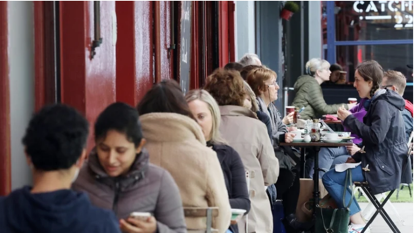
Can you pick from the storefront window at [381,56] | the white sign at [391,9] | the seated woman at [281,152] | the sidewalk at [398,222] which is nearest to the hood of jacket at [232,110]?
the seated woman at [281,152]

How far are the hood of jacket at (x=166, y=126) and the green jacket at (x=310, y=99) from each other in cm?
779

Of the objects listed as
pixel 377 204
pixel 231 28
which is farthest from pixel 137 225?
pixel 231 28

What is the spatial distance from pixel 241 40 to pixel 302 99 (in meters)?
1.35

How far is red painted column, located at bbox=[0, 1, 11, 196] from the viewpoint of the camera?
2.94 m

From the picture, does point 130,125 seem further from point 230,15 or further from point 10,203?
point 230,15

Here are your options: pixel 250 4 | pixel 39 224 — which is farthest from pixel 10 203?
pixel 250 4

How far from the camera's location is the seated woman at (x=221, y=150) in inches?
154

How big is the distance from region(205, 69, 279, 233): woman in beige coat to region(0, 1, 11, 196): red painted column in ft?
6.86

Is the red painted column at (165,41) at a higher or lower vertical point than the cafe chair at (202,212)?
higher

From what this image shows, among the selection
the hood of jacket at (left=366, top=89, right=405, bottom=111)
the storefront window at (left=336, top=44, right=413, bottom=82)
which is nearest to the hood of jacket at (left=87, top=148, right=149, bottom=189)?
the hood of jacket at (left=366, top=89, right=405, bottom=111)

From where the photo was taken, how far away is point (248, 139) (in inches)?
193

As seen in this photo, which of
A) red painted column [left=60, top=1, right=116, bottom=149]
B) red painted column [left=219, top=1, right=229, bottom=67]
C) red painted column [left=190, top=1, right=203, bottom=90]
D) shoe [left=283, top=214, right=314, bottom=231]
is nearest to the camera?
red painted column [left=60, top=1, right=116, bottom=149]

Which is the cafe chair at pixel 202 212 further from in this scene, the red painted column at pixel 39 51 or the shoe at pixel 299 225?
the shoe at pixel 299 225

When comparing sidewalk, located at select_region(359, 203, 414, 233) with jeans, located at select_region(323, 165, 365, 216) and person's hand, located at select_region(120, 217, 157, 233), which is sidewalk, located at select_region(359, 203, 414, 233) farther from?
person's hand, located at select_region(120, 217, 157, 233)
